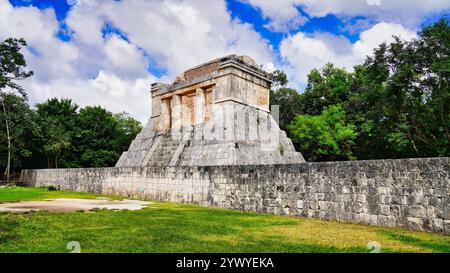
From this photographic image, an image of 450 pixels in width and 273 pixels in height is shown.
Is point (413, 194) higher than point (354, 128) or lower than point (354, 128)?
lower

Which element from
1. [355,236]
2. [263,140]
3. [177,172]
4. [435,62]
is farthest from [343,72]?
[355,236]

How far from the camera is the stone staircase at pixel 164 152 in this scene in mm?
16234

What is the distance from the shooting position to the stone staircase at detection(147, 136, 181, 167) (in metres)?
16.2

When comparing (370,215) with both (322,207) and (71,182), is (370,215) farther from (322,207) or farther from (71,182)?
(71,182)

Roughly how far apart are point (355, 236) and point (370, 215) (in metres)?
1.63

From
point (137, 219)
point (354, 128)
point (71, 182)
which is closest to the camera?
point (137, 219)

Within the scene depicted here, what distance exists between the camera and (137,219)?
6883mm

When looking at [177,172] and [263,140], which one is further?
[263,140]

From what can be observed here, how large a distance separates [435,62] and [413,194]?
13.5 meters

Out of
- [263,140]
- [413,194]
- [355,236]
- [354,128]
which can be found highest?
[354,128]

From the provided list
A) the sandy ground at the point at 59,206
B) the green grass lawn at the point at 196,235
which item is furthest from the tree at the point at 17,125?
the green grass lawn at the point at 196,235

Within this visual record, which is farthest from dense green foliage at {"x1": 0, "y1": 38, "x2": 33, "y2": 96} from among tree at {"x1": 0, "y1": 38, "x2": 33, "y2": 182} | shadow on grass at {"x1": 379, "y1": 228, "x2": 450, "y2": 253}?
shadow on grass at {"x1": 379, "y1": 228, "x2": 450, "y2": 253}

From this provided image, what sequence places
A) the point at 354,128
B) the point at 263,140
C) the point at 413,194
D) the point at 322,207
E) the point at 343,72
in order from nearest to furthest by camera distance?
the point at 413,194, the point at 322,207, the point at 263,140, the point at 354,128, the point at 343,72

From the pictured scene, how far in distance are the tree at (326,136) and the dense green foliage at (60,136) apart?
17069mm
